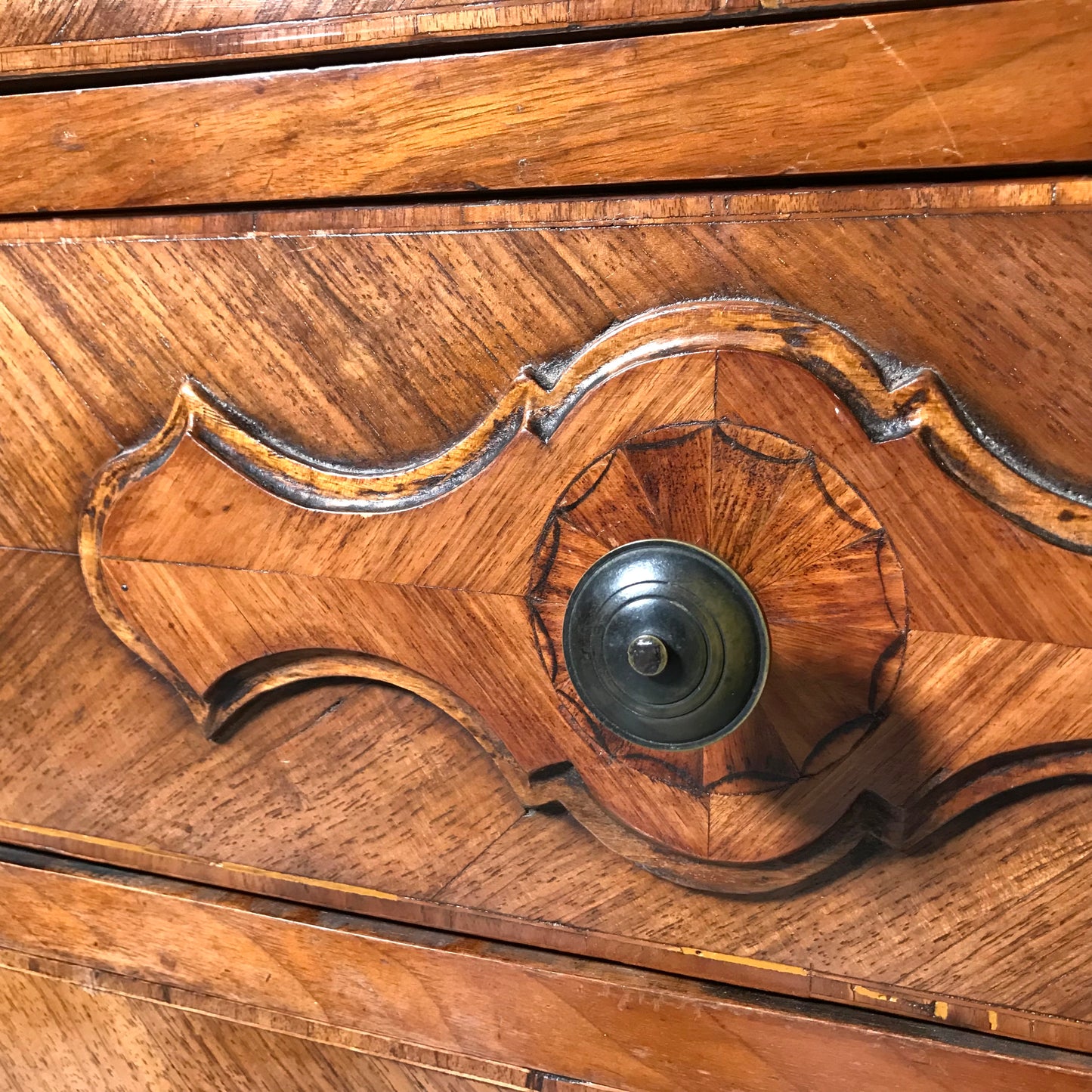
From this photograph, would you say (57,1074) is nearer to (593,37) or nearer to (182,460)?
(182,460)

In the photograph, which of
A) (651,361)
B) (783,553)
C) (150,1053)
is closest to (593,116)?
(651,361)

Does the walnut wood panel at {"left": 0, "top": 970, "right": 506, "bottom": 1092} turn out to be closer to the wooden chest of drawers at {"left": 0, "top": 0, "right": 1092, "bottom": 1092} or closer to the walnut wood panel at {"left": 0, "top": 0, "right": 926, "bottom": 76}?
the wooden chest of drawers at {"left": 0, "top": 0, "right": 1092, "bottom": 1092}

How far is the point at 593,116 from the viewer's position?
478 millimetres

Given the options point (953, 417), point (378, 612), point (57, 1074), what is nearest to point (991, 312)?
point (953, 417)

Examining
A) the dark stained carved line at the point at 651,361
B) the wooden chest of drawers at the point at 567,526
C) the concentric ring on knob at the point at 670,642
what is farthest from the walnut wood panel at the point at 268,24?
the concentric ring on knob at the point at 670,642

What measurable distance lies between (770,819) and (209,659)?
32 cm

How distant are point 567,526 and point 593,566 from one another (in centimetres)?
3

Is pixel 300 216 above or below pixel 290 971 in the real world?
above

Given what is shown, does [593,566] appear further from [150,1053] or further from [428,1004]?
[150,1053]

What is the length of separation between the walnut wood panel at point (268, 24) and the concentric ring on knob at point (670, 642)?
9.2 inches

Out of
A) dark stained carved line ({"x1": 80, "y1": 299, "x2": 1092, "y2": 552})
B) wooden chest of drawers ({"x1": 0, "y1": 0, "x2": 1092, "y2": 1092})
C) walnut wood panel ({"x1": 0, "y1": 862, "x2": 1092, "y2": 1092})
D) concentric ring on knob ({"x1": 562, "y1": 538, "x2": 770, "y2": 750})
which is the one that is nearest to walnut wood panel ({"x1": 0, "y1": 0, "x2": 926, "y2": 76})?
wooden chest of drawers ({"x1": 0, "y1": 0, "x2": 1092, "y2": 1092})

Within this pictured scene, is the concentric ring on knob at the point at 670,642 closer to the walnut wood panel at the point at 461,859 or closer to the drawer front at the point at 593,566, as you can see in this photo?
the drawer front at the point at 593,566

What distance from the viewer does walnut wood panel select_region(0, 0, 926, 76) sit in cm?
46

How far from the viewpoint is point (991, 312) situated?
0.45 meters
